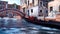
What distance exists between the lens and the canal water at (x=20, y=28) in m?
1.81

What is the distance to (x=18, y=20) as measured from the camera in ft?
6.61

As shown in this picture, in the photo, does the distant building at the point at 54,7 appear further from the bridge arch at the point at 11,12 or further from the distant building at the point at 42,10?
the bridge arch at the point at 11,12

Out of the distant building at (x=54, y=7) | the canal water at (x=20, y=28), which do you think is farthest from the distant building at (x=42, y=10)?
the canal water at (x=20, y=28)

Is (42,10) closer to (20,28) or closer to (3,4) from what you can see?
(20,28)

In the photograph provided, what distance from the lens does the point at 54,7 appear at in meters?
1.99

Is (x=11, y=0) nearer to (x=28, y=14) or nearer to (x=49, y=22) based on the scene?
(x=28, y=14)

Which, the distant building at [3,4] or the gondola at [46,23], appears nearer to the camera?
the gondola at [46,23]

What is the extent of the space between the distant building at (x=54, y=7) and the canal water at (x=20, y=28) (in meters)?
0.20

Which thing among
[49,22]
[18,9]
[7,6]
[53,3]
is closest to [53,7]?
[53,3]

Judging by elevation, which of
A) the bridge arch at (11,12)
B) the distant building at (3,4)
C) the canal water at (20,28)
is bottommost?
the canal water at (20,28)

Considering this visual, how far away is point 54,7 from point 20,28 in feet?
1.59

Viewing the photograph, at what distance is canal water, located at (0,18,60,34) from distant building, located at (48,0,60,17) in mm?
195

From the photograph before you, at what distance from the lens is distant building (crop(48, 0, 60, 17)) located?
6.30ft

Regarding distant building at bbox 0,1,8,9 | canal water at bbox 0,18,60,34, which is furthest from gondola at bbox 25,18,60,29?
distant building at bbox 0,1,8,9
